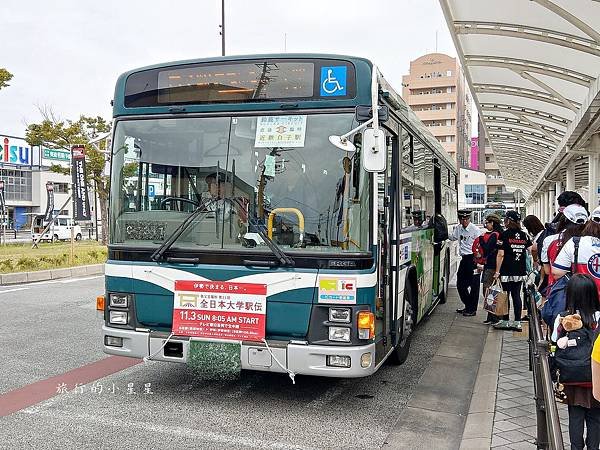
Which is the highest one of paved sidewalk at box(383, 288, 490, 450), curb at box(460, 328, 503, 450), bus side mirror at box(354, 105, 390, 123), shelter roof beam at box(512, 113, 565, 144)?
shelter roof beam at box(512, 113, 565, 144)

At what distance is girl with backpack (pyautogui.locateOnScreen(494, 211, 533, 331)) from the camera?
8734 millimetres

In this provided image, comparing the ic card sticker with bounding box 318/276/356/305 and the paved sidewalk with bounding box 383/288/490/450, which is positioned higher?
the ic card sticker with bounding box 318/276/356/305

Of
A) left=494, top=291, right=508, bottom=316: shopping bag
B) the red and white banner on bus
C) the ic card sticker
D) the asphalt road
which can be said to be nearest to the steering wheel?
the red and white banner on bus

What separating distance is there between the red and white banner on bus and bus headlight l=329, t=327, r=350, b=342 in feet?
1.97

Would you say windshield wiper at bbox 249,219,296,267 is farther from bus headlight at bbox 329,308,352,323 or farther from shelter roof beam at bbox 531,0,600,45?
shelter roof beam at bbox 531,0,600,45

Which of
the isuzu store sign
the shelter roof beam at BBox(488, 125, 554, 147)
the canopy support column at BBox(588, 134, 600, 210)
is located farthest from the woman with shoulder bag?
the isuzu store sign

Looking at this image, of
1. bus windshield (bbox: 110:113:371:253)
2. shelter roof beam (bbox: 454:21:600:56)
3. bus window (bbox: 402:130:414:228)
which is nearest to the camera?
bus windshield (bbox: 110:113:371:253)

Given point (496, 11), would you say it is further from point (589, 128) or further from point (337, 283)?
point (337, 283)

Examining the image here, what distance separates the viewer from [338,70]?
5.20 m

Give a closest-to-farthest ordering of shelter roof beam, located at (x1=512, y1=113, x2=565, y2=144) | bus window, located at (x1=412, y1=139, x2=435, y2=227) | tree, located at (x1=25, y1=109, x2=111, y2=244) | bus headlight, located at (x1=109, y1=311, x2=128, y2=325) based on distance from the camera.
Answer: bus headlight, located at (x1=109, y1=311, x2=128, y2=325) < bus window, located at (x1=412, y1=139, x2=435, y2=227) < shelter roof beam, located at (x1=512, y1=113, x2=565, y2=144) < tree, located at (x1=25, y1=109, x2=111, y2=244)

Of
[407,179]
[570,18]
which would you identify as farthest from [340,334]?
[570,18]

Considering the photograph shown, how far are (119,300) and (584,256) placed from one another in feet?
13.4

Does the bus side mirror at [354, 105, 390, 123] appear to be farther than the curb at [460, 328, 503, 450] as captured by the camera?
Yes

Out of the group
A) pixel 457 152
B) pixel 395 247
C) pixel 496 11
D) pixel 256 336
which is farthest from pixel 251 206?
pixel 457 152
